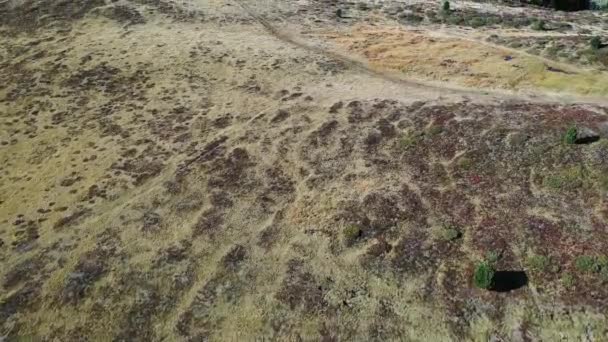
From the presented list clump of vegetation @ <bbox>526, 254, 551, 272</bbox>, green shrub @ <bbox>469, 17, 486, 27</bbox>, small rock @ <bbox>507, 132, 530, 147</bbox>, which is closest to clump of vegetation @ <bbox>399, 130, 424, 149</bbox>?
small rock @ <bbox>507, 132, 530, 147</bbox>

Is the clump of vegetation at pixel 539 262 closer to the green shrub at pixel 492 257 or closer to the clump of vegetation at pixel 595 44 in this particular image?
the green shrub at pixel 492 257

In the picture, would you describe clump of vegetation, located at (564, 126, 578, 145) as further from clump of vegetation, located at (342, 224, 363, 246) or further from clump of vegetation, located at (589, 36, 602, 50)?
clump of vegetation, located at (589, 36, 602, 50)

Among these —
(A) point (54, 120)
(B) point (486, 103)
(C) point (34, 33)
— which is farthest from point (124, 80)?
(B) point (486, 103)

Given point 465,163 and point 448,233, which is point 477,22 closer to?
point 465,163

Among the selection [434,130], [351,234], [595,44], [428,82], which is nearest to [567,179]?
[434,130]

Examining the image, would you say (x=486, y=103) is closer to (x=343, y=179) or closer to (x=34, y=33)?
(x=343, y=179)

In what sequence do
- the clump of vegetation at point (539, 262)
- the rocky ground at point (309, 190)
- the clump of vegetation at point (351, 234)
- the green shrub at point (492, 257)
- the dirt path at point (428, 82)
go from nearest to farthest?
the rocky ground at point (309, 190) < the clump of vegetation at point (539, 262) < the green shrub at point (492, 257) < the clump of vegetation at point (351, 234) < the dirt path at point (428, 82)

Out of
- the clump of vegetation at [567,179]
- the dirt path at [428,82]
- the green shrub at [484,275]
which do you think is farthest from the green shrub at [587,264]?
the dirt path at [428,82]
